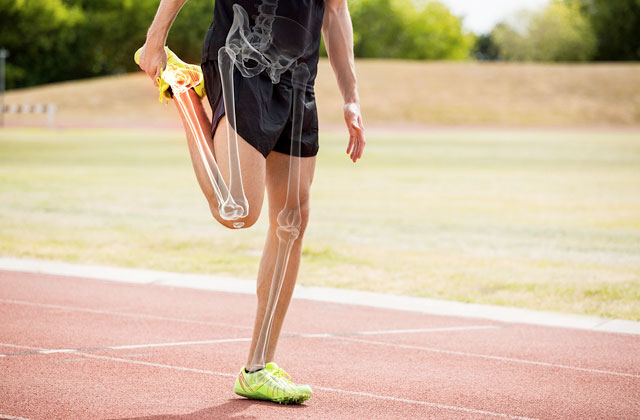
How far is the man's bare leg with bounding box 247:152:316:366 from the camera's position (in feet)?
14.1

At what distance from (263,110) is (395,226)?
9.86 meters

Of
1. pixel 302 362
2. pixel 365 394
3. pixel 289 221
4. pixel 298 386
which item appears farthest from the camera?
pixel 302 362

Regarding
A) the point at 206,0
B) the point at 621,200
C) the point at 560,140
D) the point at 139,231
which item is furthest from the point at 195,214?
the point at 206,0

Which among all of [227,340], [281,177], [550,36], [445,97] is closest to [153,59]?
[281,177]

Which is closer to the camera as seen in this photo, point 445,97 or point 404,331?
point 404,331

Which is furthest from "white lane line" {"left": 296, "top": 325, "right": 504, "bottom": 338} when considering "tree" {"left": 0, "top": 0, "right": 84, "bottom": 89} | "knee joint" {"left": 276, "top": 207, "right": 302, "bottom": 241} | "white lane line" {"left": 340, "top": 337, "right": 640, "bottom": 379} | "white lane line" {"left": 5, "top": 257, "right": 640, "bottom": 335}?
"tree" {"left": 0, "top": 0, "right": 84, "bottom": 89}

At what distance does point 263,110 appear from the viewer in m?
4.06

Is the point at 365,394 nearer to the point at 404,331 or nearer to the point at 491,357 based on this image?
the point at 491,357

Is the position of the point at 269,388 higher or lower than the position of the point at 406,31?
lower

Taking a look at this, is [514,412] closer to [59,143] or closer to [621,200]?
[621,200]

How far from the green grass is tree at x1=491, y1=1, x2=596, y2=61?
210 ft

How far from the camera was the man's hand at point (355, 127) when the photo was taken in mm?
4395

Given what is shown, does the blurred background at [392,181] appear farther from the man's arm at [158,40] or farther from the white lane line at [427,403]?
the man's arm at [158,40]
